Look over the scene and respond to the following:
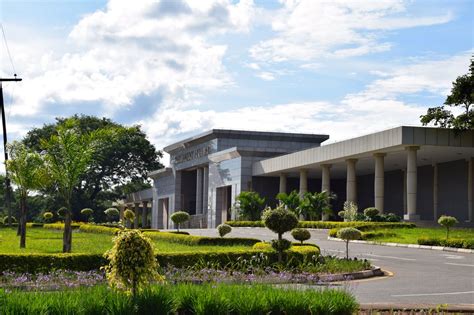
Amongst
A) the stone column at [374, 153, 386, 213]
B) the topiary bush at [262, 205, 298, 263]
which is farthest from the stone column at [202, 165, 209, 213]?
the topiary bush at [262, 205, 298, 263]

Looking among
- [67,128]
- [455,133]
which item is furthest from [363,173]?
[67,128]

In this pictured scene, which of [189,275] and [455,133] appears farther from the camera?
[455,133]

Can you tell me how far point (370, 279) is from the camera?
18.2 metres

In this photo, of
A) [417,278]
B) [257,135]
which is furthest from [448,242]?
[257,135]

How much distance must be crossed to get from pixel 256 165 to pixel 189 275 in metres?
46.6

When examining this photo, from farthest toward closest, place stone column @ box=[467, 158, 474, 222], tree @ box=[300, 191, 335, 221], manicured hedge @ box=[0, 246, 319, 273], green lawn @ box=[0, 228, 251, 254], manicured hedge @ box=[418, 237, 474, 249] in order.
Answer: tree @ box=[300, 191, 335, 221] < stone column @ box=[467, 158, 474, 222] < manicured hedge @ box=[418, 237, 474, 249] < green lawn @ box=[0, 228, 251, 254] < manicured hedge @ box=[0, 246, 319, 273]

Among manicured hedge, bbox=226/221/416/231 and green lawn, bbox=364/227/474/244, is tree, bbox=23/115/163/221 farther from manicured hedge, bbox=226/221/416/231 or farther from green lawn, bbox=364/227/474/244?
green lawn, bbox=364/227/474/244

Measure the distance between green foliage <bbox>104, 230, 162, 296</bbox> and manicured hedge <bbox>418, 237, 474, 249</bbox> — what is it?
832 inches

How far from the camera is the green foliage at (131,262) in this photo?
33.7ft

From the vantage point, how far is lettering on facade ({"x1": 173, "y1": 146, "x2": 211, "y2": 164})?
2793 inches

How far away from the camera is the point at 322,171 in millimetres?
57656

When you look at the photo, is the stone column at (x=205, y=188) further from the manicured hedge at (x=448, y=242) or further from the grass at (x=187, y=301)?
the grass at (x=187, y=301)

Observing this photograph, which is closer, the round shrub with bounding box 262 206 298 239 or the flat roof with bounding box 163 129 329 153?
the round shrub with bounding box 262 206 298 239

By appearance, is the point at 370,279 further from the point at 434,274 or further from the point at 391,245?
the point at 391,245
